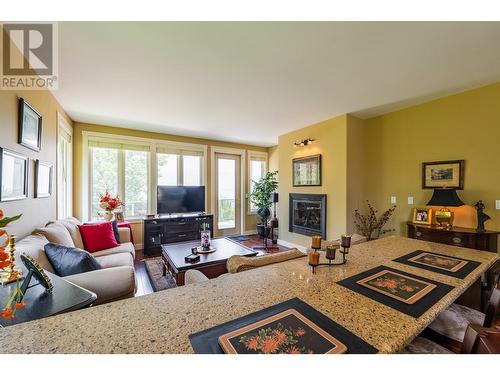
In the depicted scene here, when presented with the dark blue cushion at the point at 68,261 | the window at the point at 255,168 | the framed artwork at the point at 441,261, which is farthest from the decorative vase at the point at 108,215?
the framed artwork at the point at 441,261

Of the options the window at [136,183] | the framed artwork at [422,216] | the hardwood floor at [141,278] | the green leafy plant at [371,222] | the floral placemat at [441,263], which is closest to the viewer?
the floral placemat at [441,263]

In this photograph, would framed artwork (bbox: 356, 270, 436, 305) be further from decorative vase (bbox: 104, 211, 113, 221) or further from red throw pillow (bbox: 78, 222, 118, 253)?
decorative vase (bbox: 104, 211, 113, 221)

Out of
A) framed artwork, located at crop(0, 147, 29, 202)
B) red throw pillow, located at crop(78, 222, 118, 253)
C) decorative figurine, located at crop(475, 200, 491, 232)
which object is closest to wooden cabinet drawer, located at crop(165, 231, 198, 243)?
red throw pillow, located at crop(78, 222, 118, 253)

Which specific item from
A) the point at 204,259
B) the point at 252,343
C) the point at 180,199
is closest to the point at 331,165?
the point at 204,259

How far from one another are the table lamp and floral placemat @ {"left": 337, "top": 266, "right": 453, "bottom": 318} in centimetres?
228

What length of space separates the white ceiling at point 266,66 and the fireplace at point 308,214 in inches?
63.3

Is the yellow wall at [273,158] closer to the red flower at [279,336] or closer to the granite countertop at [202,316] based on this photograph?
the granite countertop at [202,316]

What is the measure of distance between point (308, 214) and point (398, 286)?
10.9ft

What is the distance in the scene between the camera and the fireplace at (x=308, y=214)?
4.08m

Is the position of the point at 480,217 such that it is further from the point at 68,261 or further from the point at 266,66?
the point at 68,261

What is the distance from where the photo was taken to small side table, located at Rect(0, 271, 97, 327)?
1.00 m

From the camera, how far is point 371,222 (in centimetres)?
378

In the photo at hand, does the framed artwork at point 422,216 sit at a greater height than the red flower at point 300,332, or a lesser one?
greater
